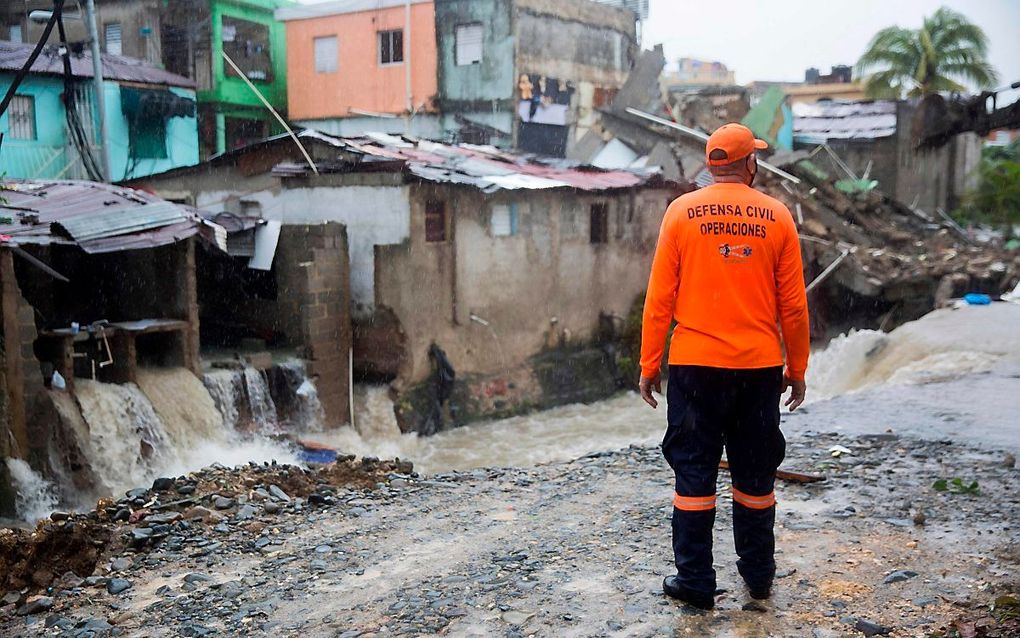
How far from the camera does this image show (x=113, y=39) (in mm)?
26797

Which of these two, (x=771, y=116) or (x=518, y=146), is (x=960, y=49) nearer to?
(x=771, y=116)

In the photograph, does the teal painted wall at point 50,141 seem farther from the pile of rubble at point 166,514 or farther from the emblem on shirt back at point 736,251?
the emblem on shirt back at point 736,251

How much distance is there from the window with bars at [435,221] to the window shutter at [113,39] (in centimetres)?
1759

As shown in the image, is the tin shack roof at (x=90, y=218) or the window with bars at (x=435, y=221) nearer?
the tin shack roof at (x=90, y=218)

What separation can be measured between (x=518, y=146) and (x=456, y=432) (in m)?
12.7

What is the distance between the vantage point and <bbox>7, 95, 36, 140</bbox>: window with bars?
19781mm

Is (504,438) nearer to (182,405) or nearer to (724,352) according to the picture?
(182,405)

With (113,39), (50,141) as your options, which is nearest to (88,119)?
(50,141)

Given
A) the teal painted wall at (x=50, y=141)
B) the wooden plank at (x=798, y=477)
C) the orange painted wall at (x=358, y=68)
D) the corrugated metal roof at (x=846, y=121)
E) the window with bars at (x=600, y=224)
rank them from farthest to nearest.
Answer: the corrugated metal roof at (x=846, y=121) → the orange painted wall at (x=358, y=68) → the teal painted wall at (x=50, y=141) → the window with bars at (x=600, y=224) → the wooden plank at (x=798, y=477)

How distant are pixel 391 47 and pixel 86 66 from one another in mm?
8084

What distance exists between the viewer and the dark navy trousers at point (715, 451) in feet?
12.1

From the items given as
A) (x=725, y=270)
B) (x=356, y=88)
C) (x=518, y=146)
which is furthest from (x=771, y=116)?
(x=725, y=270)

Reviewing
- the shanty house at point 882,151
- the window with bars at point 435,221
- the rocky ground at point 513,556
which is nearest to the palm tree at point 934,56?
the shanty house at point 882,151

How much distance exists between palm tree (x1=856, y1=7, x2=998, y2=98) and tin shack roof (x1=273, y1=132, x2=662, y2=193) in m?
15.7
